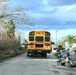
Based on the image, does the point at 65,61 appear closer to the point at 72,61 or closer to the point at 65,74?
the point at 72,61

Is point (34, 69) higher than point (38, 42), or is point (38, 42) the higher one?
point (38, 42)

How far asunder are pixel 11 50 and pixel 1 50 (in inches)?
271

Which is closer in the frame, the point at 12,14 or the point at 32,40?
the point at 12,14

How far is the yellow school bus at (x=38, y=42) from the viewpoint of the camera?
39.6 m

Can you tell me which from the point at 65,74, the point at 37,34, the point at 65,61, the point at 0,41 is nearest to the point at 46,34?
the point at 37,34

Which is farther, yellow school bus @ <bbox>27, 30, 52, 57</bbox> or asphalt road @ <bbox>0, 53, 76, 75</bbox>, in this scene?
yellow school bus @ <bbox>27, 30, 52, 57</bbox>

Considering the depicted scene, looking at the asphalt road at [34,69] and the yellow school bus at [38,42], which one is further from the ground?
the yellow school bus at [38,42]

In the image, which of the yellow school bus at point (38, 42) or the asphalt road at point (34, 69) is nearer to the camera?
the asphalt road at point (34, 69)

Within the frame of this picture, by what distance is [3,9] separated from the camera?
31.2m

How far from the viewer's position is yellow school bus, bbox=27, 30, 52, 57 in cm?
3962

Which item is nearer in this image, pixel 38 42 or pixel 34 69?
pixel 34 69

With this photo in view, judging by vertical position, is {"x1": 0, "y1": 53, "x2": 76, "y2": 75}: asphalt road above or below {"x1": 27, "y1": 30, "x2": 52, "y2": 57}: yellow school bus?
below

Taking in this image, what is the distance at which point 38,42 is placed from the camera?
3997 centimetres

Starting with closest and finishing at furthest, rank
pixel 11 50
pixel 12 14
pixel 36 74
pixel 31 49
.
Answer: pixel 36 74
pixel 12 14
pixel 31 49
pixel 11 50
